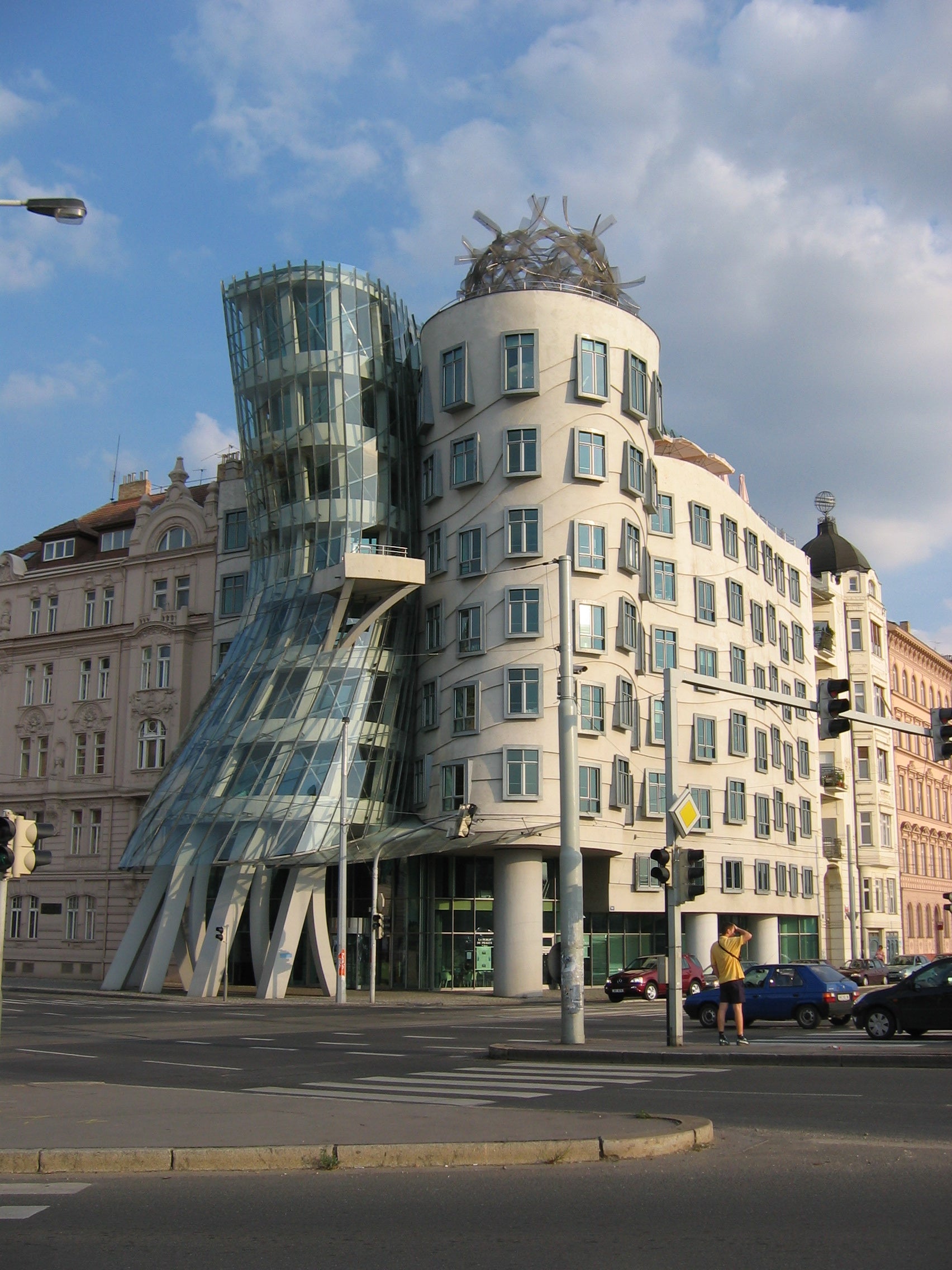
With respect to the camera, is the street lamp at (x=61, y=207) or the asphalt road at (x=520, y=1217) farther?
the street lamp at (x=61, y=207)

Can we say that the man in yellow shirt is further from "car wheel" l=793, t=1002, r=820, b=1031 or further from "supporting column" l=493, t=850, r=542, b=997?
"supporting column" l=493, t=850, r=542, b=997

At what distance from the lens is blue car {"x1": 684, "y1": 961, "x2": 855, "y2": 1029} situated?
27188 mm

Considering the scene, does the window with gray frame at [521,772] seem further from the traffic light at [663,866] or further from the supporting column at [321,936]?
the traffic light at [663,866]

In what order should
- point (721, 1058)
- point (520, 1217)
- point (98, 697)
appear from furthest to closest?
point (98, 697)
point (721, 1058)
point (520, 1217)

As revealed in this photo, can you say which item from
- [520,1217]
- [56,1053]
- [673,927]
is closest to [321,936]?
[56,1053]

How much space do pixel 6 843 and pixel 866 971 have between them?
4628cm

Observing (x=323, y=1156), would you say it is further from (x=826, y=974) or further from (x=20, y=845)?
(x=826, y=974)

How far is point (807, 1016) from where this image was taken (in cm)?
2723

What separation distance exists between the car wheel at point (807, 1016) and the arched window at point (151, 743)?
3586cm

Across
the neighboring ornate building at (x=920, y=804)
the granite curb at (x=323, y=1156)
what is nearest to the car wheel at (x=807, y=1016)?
the granite curb at (x=323, y=1156)

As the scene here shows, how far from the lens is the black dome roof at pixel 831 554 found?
79.9m

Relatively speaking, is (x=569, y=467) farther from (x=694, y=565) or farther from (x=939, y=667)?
(x=939, y=667)

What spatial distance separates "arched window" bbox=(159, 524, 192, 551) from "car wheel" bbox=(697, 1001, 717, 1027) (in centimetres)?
3758

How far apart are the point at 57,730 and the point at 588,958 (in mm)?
Result: 27312
